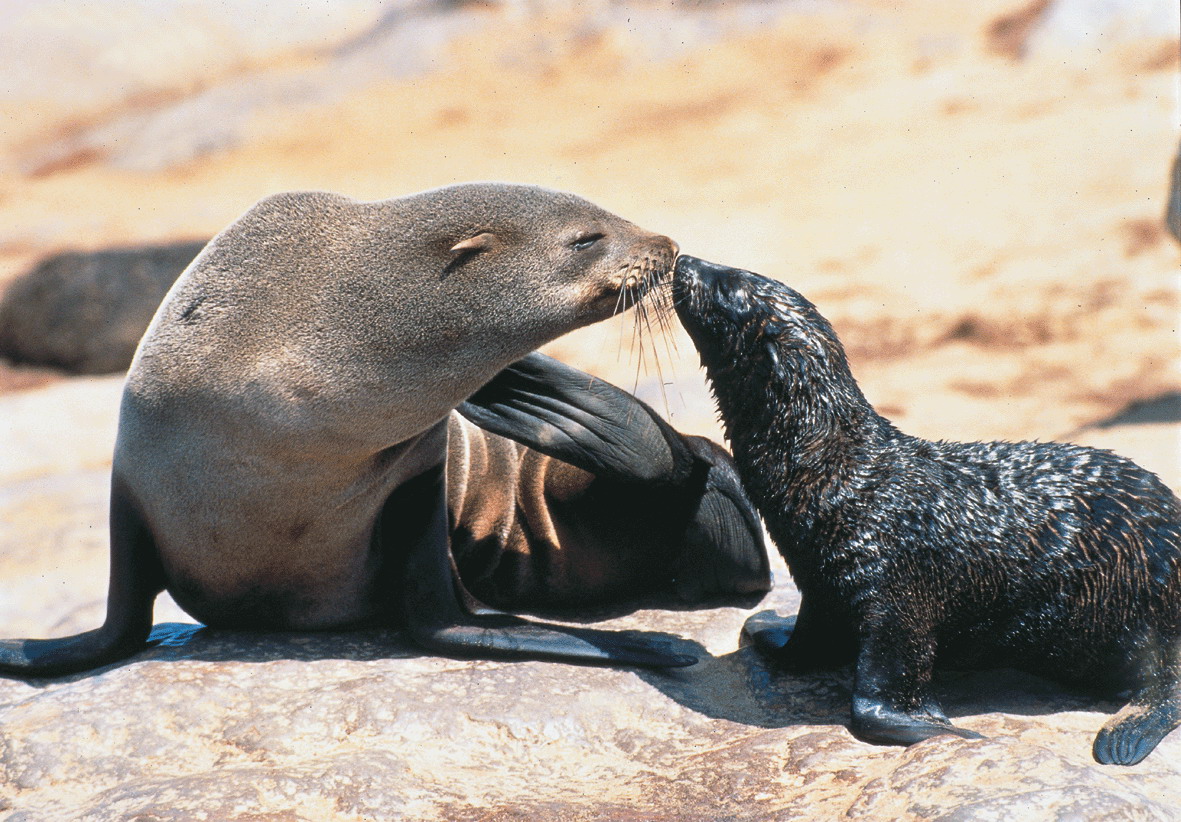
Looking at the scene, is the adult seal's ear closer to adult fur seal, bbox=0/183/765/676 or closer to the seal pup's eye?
adult fur seal, bbox=0/183/765/676

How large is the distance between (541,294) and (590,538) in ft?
3.59

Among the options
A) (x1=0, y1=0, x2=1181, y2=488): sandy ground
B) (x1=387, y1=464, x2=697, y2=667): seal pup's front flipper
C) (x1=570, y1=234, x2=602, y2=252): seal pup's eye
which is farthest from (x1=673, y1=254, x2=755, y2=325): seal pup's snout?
(x1=0, y1=0, x2=1181, y2=488): sandy ground

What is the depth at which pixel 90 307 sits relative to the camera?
1323cm

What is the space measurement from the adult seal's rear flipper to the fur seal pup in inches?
348

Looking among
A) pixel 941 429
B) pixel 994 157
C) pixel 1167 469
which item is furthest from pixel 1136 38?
pixel 1167 469

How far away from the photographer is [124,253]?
13.7 meters

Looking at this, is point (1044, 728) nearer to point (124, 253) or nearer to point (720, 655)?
point (720, 655)

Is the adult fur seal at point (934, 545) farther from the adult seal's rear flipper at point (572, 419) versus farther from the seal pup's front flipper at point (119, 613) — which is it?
the seal pup's front flipper at point (119, 613)

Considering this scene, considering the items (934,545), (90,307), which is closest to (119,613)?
(934,545)

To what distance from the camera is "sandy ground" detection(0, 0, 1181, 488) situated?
11.4 m

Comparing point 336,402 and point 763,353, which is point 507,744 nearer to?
point 336,402

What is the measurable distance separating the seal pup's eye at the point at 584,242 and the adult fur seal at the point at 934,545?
54 cm

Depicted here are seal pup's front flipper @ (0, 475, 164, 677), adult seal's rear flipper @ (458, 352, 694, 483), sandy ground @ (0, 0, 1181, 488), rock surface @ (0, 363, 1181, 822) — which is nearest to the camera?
rock surface @ (0, 363, 1181, 822)

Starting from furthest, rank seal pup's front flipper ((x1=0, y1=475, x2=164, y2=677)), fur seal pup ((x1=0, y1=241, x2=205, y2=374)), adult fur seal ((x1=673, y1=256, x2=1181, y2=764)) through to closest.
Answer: fur seal pup ((x1=0, y1=241, x2=205, y2=374)) → seal pup's front flipper ((x1=0, y1=475, x2=164, y2=677)) → adult fur seal ((x1=673, y1=256, x2=1181, y2=764))
